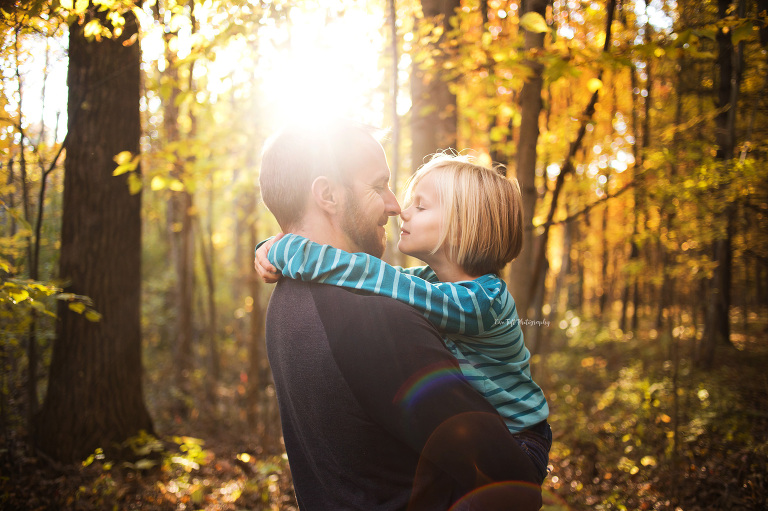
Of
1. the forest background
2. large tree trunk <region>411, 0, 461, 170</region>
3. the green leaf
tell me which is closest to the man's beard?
the forest background

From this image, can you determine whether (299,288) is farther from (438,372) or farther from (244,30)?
(244,30)

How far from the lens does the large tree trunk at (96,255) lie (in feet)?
13.0

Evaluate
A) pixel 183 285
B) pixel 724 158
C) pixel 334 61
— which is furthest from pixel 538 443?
pixel 183 285

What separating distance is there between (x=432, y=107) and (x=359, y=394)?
3253 mm

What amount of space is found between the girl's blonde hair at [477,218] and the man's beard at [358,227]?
28 centimetres

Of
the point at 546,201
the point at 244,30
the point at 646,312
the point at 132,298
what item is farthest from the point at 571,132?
the point at 646,312

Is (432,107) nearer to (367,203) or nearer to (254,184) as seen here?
(367,203)

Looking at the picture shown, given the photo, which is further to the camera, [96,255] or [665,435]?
[665,435]

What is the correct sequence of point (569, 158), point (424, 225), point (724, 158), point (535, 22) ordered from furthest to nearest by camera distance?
point (724, 158) < point (569, 158) < point (535, 22) < point (424, 225)

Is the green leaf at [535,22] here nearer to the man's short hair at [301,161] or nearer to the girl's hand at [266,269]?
the man's short hair at [301,161]

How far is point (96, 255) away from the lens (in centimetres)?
409

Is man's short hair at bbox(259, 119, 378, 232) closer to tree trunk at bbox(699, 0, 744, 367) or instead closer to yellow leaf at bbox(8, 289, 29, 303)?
yellow leaf at bbox(8, 289, 29, 303)

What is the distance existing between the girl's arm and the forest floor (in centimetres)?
346

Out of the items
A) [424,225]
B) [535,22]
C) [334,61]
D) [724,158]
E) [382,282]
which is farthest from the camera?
[724,158]
